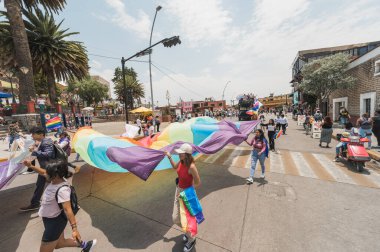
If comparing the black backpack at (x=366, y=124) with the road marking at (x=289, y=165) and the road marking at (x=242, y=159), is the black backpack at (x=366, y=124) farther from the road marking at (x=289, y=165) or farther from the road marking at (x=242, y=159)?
the road marking at (x=242, y=159)

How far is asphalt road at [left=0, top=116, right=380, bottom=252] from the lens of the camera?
334 centimetres

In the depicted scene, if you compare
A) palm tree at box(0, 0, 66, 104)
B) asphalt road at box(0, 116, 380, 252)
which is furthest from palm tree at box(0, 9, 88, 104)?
asphalt road at box(0, 116, 380, 252)

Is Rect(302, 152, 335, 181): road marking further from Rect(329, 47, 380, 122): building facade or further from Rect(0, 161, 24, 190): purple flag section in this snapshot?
Rect(329, 47, 380, 122): building facade

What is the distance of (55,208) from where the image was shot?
8.34 feet

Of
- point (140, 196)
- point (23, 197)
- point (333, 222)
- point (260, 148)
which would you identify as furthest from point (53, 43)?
point (333, 222)

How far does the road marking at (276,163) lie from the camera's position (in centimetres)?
700

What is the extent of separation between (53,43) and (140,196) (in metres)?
27.2

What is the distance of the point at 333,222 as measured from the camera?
3.79 metres

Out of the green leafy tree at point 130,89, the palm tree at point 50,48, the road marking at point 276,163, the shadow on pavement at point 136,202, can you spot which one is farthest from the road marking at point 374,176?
the green leafy tree at point 130,89

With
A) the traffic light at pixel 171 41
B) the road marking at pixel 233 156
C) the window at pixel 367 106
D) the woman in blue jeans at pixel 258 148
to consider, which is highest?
the traffic light at pixel 171 41

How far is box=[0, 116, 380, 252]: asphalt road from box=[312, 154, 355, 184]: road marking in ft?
0.12

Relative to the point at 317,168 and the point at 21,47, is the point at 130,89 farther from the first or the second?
the point at 317,168

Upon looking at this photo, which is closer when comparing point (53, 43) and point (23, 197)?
point (23, 197)

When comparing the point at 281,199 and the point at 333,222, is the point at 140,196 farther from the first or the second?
the point at 333,222
